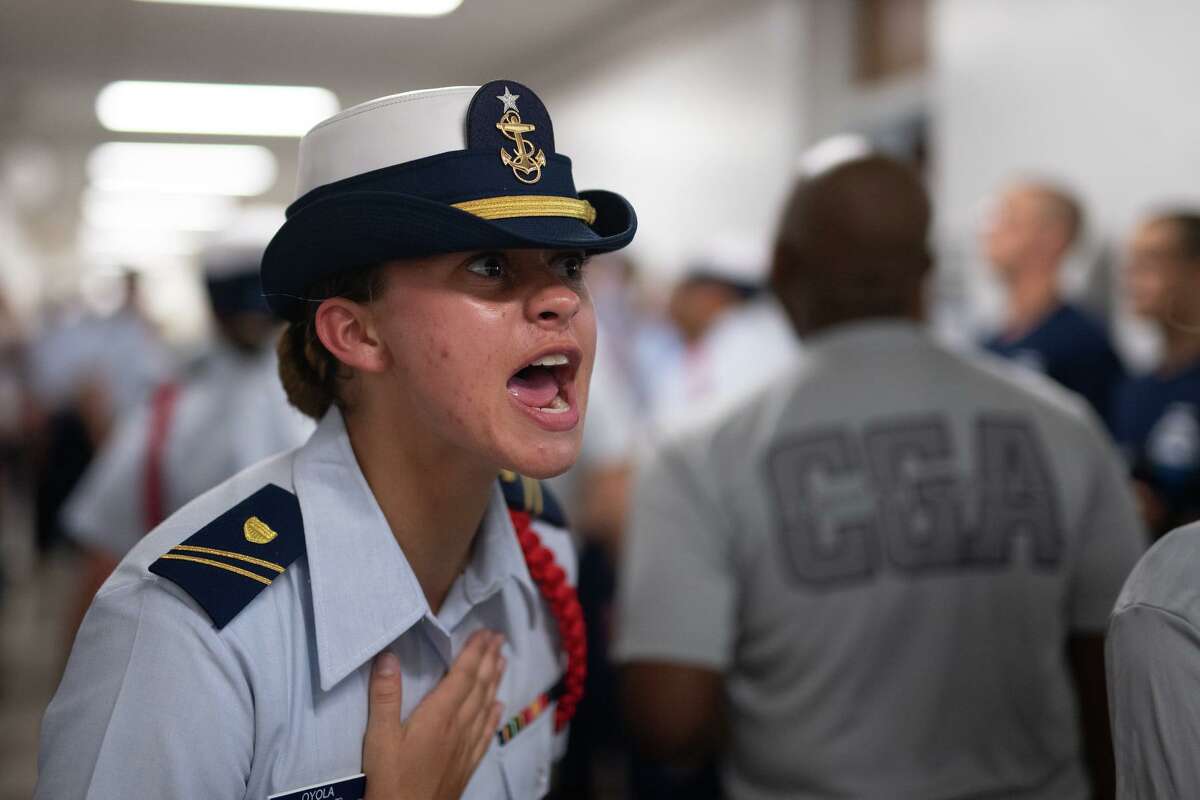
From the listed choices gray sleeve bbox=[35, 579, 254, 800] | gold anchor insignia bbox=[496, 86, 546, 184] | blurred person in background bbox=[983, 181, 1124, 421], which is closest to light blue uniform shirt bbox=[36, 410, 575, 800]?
gray sleeve bbox=[35, 579, 254, 800]

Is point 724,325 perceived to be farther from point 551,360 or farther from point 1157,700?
point 1157,700

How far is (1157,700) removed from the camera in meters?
0.94

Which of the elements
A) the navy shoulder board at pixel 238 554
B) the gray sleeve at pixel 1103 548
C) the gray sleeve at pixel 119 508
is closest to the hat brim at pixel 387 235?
the navy shoulder board at pixel 238 554

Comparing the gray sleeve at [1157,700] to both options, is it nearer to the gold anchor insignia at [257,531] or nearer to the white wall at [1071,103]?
the gold anchor insignia at [257,531]

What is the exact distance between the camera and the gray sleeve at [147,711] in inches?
37.4

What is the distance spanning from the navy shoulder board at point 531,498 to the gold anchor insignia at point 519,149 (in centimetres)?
38

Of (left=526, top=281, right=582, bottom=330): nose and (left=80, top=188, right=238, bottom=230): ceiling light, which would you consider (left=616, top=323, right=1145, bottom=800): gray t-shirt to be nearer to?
(left=526, top=281, right=582, bottom=330): nose

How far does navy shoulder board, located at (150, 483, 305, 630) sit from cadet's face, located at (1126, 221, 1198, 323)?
2487mm

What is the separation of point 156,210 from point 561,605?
42.3 feet

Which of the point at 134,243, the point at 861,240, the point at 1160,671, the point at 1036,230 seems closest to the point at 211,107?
the point at 1036,230

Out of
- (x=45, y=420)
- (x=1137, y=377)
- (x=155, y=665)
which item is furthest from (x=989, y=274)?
(x=45, y=420)

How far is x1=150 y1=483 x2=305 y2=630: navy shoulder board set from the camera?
3.26 feet

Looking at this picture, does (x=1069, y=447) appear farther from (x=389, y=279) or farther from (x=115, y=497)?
(x=115, y=497)

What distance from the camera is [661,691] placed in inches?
67.5
